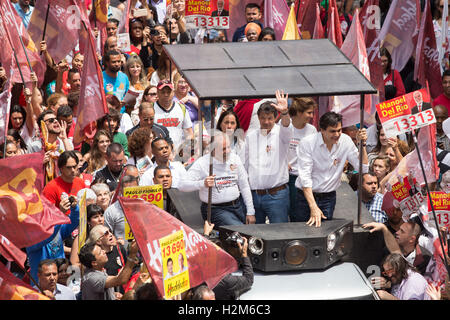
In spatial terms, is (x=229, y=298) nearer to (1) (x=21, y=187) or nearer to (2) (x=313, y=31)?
(1) (x=21, y=187)

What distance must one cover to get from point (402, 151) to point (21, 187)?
5.26 meters

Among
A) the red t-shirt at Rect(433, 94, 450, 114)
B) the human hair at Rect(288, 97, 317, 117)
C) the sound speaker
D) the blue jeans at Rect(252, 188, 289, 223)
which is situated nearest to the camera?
the sound speaker

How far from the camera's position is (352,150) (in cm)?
966

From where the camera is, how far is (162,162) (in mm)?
10828

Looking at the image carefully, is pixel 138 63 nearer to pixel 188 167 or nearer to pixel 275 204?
pixel 188 167

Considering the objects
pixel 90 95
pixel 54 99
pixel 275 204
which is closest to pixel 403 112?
pixel 275 204

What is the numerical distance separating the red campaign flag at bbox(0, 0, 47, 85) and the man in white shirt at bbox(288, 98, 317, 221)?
3812 mm

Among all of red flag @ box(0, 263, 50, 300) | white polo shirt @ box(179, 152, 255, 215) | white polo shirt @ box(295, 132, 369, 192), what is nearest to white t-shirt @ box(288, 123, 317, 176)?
white polo shirt @ box(295, 132, 369, 192)

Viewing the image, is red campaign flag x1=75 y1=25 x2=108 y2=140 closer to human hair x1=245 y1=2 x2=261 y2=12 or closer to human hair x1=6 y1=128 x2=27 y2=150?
human hair x1=6 y1=128 x2=27 y2=150

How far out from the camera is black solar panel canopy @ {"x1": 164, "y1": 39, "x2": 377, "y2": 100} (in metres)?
8.62

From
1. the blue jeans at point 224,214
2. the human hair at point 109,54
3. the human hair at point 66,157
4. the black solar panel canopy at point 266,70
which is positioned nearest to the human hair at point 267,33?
the human hair at point 109,54

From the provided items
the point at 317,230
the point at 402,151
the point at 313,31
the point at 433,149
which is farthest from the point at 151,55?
the point at 317,230

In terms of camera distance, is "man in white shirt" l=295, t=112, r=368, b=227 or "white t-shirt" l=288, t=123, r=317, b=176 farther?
"white t-shirt" l=288, t=123, r=317, b=176

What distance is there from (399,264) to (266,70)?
2.14 metres
